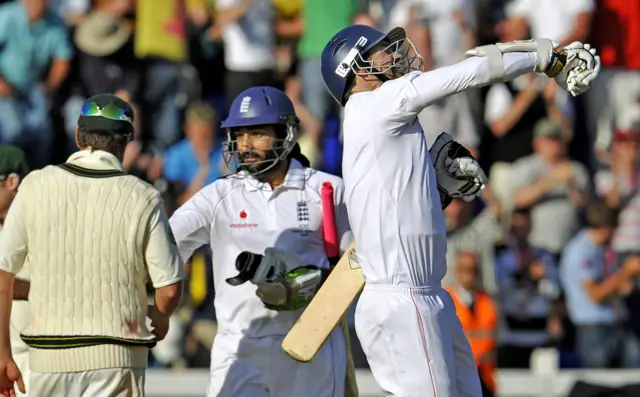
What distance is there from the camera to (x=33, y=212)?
6152 mm

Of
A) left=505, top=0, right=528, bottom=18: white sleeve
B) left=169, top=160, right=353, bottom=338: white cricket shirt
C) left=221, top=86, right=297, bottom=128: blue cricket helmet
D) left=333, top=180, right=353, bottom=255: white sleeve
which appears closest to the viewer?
left=169, top=160, right=353, bottom=338: white cricket shirt

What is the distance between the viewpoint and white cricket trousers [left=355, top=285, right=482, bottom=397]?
5.69 m

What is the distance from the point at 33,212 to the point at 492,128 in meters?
6.02

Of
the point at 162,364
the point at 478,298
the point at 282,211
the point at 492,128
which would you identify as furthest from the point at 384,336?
the point at 492,128

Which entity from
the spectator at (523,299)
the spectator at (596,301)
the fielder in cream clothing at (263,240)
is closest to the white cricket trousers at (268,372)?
the fielder in cream clothing at (263,240)

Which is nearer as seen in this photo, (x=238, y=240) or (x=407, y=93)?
(x=407, y=93)

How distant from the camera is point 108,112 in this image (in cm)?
637

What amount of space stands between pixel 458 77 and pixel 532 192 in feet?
19.1

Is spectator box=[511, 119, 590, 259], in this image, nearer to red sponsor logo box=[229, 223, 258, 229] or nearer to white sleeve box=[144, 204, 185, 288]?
red sponsor logo box=[229, 223, 258, 229]

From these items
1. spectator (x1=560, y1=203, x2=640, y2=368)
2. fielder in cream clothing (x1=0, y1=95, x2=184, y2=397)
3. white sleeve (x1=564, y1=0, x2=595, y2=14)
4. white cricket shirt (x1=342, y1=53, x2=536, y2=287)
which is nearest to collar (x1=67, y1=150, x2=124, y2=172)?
fielder in cream clothing (x1=0, y1=95, x2=184, y2=397)

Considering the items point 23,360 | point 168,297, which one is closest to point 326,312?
point 168,297

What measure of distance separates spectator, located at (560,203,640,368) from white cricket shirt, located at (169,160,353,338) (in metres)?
4.25

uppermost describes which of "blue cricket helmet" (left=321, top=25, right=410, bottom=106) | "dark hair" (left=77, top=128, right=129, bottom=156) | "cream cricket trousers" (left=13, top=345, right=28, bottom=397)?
"blue cricket helmet" (left=321, top=25, right=410, bottom=106)

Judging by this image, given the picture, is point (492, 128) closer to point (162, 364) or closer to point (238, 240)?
point (162, 364)
